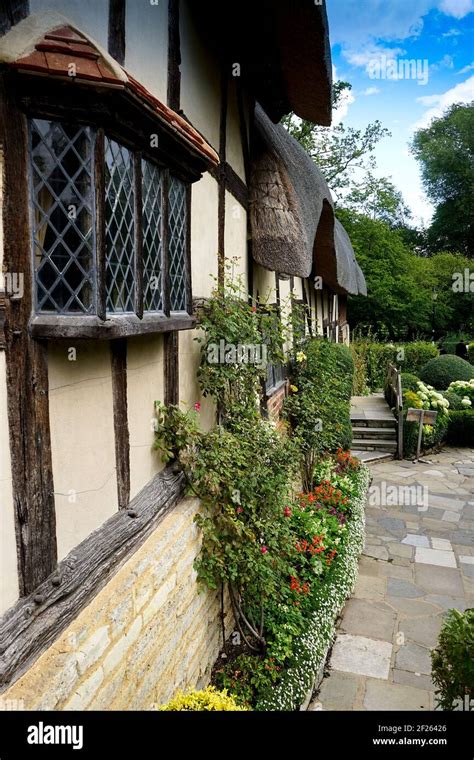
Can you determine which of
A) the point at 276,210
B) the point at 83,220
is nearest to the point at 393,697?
the point at 83,220

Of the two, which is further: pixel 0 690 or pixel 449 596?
pixel 449 596

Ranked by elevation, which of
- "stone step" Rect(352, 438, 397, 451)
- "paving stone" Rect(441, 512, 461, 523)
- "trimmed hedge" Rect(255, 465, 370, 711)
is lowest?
"paving stone" Rect(441, 512, 461, 523)

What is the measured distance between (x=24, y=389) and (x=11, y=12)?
1.17 meters

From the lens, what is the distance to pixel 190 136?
7.89ft

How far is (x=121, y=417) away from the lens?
2.37 meters

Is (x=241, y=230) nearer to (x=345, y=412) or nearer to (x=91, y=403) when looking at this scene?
(x=91, y=403)

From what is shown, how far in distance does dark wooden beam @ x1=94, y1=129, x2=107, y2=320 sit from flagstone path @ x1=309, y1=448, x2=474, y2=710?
10.4 feet

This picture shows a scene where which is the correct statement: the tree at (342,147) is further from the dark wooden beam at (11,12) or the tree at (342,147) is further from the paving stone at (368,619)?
the dark wooden beam at (11,12)

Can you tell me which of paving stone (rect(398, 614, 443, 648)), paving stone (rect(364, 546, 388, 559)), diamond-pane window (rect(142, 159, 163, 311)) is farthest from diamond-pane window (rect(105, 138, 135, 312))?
paving stone (rect(364, 546, 388, 559))

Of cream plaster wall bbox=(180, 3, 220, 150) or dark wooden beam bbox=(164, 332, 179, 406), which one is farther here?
cream plaster wall bbox=(180, 3, 220, 150)

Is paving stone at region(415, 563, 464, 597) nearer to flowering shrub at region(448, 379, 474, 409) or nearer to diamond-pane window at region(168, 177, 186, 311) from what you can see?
diamond-pane window at region(168, 177, 186, 311)

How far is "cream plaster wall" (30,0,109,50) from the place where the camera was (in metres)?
1.73

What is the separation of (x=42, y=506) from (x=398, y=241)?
19.4 m
